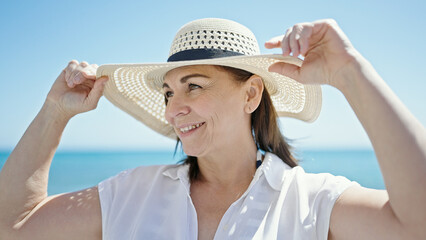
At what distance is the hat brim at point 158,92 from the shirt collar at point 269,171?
485 millimetres

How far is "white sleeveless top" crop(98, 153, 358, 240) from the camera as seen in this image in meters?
1.89

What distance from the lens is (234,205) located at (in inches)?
81.1

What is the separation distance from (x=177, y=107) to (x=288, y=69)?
0.71m

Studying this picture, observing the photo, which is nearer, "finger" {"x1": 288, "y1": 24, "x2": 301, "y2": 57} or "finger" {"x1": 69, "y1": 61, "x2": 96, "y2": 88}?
"finger" {"x1": 288, "y1": 24, "x2": 301, "y2": 57}

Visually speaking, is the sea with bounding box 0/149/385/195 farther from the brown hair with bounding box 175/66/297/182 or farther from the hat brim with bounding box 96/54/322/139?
the hat brim with bounding box 96/54/322/139

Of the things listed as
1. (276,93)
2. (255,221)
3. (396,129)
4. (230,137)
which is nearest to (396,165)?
(396,129)

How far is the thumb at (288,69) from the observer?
1875 millimetres

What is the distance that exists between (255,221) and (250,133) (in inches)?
28.8

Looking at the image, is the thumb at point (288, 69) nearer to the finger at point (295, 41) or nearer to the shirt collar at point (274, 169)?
the finger at point (295, 41)

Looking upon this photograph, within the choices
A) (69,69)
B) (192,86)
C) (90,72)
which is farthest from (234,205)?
(69,69)

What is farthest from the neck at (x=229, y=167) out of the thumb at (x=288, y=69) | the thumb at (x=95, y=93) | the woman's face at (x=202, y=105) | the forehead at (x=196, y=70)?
the thumb at (x=95, y=93)

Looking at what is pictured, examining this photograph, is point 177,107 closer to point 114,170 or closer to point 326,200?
point 326,200

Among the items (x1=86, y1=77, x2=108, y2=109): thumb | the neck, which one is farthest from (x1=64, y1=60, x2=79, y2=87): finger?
the neck

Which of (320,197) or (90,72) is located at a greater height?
(90,72)
